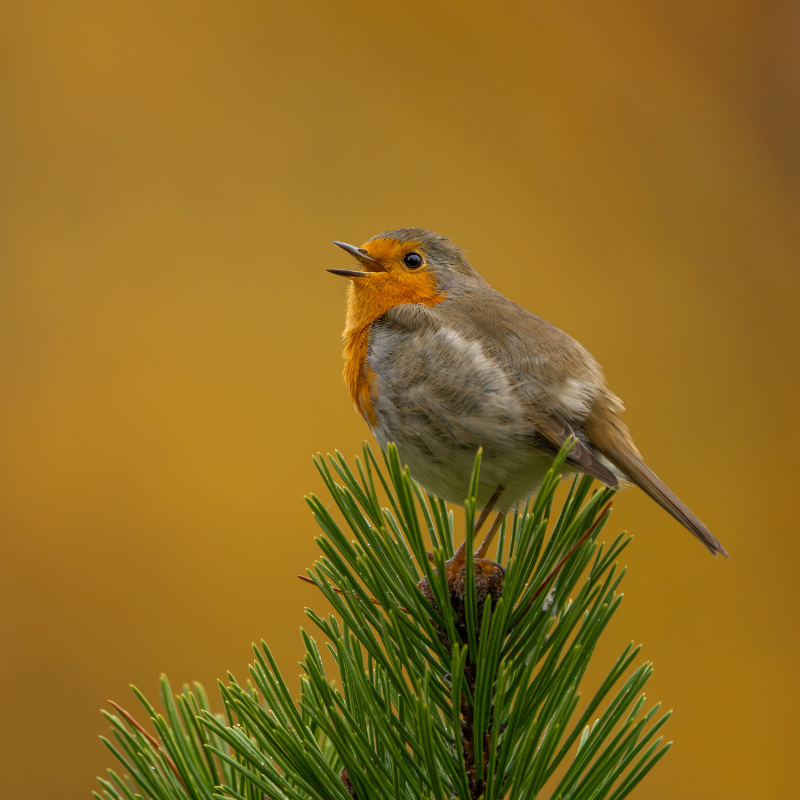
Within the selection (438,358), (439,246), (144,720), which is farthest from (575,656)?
(144,720)

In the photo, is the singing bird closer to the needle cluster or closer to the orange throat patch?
the orange throat patch

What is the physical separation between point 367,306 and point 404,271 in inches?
5.3

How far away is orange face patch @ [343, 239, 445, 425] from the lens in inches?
44.9

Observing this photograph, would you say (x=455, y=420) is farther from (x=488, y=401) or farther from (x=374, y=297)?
(x=374, y=297)

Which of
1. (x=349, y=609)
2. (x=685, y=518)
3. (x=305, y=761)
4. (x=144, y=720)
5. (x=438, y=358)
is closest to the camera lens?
(x=305, y=761)

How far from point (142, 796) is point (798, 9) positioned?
310cm

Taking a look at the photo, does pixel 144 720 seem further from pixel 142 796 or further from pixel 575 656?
pixel 575 656

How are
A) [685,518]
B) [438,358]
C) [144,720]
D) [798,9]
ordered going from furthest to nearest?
[798,9] < [144,720] < [438,358] < [685,518]

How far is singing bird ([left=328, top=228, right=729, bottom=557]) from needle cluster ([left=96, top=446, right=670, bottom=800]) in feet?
0.78

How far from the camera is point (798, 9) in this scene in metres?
2.67

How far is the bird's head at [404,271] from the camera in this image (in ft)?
4.32

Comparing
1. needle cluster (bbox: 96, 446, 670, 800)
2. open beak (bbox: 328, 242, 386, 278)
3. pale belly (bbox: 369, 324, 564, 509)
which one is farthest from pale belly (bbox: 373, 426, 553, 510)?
open beak (bbox: 328, 242, 386, 278)

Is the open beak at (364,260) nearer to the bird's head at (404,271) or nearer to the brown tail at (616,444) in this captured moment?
the bird's head at (404,271)

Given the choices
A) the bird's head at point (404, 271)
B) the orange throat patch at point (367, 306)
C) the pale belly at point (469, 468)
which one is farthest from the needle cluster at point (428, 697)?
the bird's head at point (404, 271)
